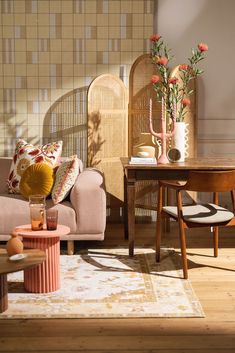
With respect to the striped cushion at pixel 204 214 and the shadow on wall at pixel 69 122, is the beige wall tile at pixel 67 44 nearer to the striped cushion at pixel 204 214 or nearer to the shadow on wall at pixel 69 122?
the shadow on wall at pixel 69 122

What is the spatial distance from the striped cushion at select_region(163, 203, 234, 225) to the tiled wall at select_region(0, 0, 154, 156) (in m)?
1.88

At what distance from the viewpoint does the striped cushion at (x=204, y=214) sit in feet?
11.3

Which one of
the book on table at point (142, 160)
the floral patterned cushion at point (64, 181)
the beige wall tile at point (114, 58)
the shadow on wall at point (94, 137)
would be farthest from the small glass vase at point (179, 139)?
the beige wall tile at point (114, 58)

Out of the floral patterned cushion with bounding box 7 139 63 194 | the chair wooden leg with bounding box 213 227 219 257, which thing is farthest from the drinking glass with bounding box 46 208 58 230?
the chair wooden leg with bounding box 213 227 219 257

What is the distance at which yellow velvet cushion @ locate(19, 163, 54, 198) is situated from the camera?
13.8ft

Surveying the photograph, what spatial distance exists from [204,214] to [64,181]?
1.08 m

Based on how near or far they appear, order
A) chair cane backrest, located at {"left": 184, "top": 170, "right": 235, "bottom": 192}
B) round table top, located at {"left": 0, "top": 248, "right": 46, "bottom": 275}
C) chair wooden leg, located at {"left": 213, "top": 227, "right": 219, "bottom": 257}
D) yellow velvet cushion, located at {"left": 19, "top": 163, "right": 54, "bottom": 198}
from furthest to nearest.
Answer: yellow velvet cushion, located at {"left": 19, "top": 163, "right": 54, "bottom": 198}, chair wooden leg, located at {"left": 213, "top": 227, "right": 219, "bottom": 257}, chair cane backrest, located at {"left": 184, "top": 170, "right": 235, "bottom": 192}, round table top, located at {"left": 0, "top": 248, "right": 46, "bottom": 275}

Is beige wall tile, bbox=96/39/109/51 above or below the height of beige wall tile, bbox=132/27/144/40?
below

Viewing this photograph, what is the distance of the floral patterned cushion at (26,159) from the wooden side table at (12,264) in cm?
141

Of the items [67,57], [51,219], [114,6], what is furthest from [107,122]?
[51,219]

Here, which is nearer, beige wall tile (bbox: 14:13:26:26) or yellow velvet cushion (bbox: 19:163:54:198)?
yellow velvet cushion (bbox: 19:163:54:198)

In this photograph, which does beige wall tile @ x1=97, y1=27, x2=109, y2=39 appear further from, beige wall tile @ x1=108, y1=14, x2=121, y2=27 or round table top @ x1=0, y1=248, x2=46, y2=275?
round table top @ x1=0, y1=248, x2=46, y2=275

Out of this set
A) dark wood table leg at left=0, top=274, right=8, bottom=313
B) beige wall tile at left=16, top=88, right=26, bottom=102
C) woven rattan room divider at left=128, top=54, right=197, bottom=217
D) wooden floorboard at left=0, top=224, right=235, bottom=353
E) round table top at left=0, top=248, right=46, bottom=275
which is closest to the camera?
wooden floorboard at left=0, top=224, right=235, bottom=353

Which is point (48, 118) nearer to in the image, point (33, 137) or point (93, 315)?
point (33, 137)
